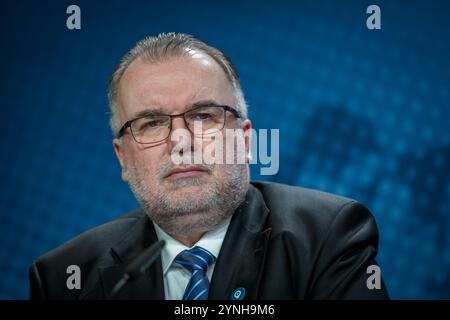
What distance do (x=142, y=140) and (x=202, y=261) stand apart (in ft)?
1.29

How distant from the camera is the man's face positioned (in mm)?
1545

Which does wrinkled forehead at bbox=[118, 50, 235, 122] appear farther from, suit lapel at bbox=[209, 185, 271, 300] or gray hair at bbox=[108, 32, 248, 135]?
suit lapel at bbox=[209, 185, 271, 300]

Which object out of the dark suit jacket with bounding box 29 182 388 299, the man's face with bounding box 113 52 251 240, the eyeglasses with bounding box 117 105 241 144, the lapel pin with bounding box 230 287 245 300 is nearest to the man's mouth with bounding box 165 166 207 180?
the man's face with bounding box 113 52 251 240

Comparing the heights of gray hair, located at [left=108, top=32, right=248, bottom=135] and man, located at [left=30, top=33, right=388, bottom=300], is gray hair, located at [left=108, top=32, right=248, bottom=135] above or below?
above

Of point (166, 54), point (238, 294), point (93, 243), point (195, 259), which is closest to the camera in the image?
point (238, 294)

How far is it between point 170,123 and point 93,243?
0.52 meters

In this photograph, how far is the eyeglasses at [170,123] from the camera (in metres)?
1.60

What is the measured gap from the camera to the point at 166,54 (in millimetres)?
1694

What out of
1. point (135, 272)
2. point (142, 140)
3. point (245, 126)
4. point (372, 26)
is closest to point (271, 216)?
point (245, 126)

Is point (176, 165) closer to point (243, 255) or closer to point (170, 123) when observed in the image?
point (170, 123)

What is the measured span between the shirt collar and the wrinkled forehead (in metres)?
0.37

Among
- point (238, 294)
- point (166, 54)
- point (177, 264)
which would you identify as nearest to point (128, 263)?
point (177, 264)
